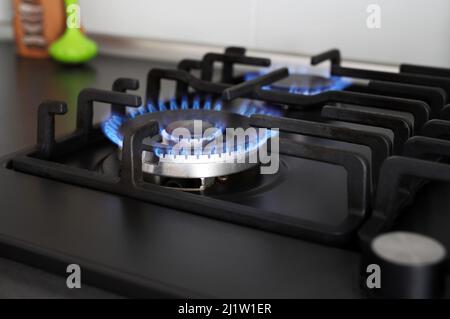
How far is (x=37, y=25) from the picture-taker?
4.36 ft

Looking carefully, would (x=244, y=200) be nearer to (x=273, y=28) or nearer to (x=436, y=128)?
(x=436, y=128)

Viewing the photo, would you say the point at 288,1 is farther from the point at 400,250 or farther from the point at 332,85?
the point at 400,250

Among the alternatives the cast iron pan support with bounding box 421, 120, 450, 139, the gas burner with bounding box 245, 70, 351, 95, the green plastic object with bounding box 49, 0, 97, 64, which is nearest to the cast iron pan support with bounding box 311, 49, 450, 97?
the gas burner with bounding box 245, 70, 351, 95

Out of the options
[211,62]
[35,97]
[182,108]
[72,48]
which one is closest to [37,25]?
[72,48]

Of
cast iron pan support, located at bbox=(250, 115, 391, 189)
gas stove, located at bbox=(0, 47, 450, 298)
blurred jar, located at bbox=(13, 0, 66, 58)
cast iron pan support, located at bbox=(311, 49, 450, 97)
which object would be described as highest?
blurred jar, located at bbox=(13, 0, 66, 58)

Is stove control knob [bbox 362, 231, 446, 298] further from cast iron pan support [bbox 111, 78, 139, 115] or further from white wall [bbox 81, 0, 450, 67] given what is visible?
white wall [bbox 81, 0, 450, 67]

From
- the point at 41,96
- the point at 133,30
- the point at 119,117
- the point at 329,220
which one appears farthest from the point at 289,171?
the point at 133,30

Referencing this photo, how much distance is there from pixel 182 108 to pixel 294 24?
0.40 metres

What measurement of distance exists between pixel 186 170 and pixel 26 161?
0.18m

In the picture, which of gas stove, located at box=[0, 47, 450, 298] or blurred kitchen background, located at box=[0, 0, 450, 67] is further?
blurred kitchen background, located at box=[0, 0, 450, 67]

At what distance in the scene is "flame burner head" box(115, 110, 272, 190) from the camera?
0.68m

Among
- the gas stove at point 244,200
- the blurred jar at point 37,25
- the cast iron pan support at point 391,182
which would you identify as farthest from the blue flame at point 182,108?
the blurred jar at point 37,25

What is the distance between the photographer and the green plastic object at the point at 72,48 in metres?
1.26

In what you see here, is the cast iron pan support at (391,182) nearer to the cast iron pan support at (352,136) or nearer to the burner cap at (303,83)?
the cast iron pan support at (352,136)
